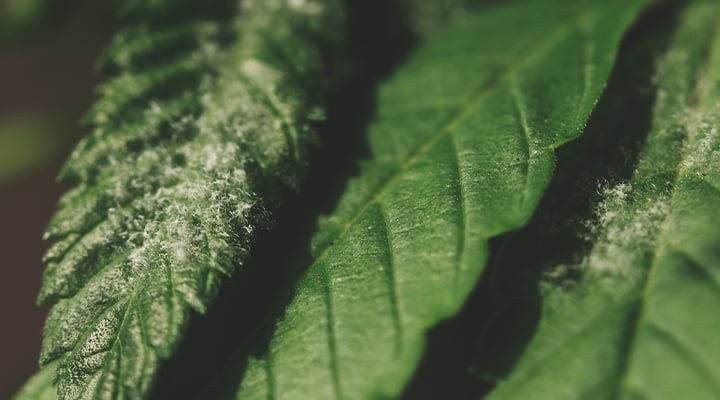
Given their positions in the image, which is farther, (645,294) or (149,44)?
(149,44)

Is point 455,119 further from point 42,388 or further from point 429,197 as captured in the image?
point 42,388

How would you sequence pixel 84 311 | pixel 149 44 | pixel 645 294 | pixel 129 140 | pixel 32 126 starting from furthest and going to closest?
1. pixel 32 126
2. pixel 149 44
3. pixel 129 140
4. pixel 84 311
5. pixel 645 294

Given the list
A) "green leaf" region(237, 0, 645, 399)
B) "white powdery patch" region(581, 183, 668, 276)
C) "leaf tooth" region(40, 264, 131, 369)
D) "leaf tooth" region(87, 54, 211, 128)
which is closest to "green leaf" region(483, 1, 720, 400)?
"white powdery patch" region(581, 183, 668, 276)

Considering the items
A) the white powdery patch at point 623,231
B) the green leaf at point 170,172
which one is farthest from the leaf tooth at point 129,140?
the white powdery patch at point 623,231

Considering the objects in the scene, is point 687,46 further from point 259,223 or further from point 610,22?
point 259,223

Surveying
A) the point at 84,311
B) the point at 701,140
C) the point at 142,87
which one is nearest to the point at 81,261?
the point at 84,311

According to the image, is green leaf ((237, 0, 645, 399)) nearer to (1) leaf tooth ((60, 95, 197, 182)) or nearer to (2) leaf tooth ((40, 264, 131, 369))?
(2) leaf tooth ((40, 264, 131, 369))

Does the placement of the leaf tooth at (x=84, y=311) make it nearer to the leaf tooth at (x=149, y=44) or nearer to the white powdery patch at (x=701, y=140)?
the leaf tooth at (x=149, y=44)
